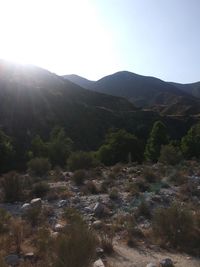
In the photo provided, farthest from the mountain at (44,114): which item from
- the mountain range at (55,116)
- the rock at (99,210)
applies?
the rock at (99,210)

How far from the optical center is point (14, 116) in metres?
82.1

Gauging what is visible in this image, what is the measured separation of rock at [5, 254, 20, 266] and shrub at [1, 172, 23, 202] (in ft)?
27.5

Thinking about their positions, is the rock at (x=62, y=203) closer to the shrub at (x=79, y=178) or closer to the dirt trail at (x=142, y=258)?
the shrub at (x=79, y=178)

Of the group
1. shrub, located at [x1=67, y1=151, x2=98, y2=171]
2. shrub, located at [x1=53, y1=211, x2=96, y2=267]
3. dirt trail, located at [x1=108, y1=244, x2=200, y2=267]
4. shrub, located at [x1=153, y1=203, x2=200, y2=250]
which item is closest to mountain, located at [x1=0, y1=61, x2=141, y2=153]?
shrub, located at [x1=67, y1=151, x2=98, y2=171]

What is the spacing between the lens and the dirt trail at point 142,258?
10.0 metres

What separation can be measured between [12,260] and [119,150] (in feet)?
124

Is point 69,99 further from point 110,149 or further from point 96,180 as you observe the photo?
point 96,180

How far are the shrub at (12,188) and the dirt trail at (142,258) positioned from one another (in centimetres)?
794

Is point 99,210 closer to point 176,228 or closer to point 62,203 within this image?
point 62,203

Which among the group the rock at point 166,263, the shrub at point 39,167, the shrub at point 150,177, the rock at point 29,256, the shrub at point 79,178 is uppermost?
the rock at point 166,263

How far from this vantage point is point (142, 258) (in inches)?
414

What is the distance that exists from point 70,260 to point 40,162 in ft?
69.8

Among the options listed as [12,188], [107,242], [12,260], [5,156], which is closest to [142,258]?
[107,242]

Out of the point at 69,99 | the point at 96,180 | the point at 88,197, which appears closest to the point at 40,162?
the point at 96,180
